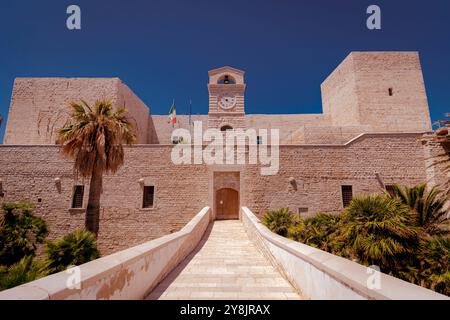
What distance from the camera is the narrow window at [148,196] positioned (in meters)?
13.6

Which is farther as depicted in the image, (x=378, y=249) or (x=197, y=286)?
(x=378, y=249)

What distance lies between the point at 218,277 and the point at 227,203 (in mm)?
10565

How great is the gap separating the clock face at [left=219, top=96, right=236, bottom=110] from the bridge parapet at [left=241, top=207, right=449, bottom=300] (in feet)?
41.7

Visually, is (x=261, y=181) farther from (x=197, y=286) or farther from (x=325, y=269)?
(x=325, y=269)

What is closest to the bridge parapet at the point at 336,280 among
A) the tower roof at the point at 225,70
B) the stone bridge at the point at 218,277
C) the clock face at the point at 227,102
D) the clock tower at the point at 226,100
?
A: the stone bridge at the point at 218,277

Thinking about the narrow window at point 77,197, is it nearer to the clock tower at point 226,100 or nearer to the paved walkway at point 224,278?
the clock tower at point 226,100

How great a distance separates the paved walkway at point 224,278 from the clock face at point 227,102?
413 inches

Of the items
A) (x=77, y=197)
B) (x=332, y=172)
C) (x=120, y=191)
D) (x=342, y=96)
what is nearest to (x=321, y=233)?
(x=332, y=172)

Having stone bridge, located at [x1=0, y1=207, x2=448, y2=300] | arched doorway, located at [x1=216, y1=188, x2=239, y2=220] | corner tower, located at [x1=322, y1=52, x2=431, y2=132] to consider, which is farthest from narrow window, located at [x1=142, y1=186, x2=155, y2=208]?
corner tower, located at [x1=322, y1=52, x2=431, y2=132]

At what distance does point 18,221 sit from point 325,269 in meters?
12.4

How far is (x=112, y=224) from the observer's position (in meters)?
13.3

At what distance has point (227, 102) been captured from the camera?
629 inches

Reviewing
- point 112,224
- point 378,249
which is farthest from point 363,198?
point 112,224

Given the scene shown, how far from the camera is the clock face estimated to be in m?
15.9
